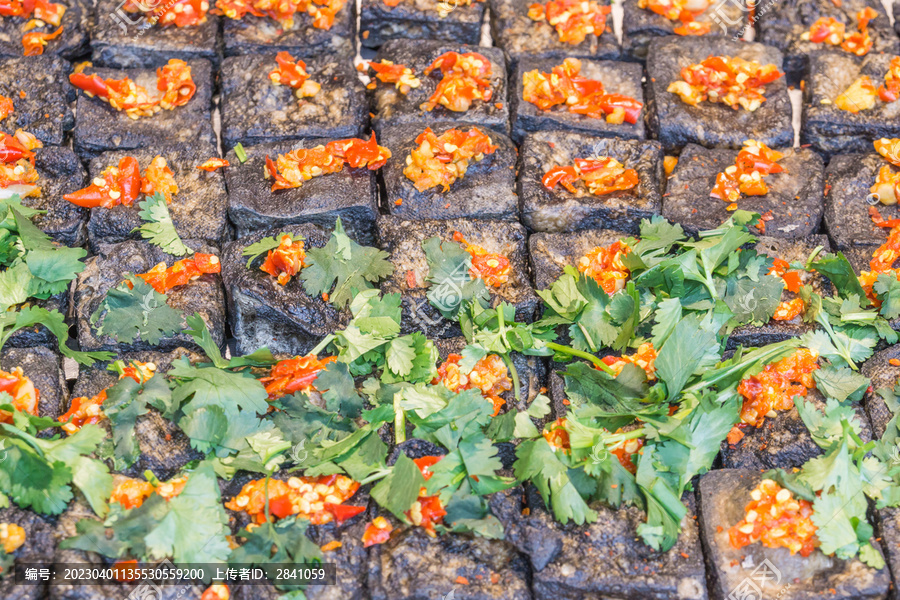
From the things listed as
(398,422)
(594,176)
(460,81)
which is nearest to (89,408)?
(398,422)

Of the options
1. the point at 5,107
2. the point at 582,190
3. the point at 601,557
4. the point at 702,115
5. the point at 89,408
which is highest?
the point at 702,115

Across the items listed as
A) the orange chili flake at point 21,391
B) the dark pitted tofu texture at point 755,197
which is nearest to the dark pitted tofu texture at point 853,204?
the dark pitted tofu texture at point 755,197

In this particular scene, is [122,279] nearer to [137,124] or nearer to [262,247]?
[262,247]

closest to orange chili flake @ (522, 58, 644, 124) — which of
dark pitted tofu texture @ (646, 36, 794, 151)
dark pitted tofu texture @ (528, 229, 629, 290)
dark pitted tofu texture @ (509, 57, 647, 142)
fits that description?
dark pitted tofu texture @ (509, 57, 647, 142)

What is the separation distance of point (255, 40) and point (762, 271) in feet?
12.8

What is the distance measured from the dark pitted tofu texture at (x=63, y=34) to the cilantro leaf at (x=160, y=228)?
184 cm

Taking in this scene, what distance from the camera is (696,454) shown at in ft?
14.0

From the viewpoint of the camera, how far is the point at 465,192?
17.6 ft

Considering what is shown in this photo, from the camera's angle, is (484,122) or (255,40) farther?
(255,40)

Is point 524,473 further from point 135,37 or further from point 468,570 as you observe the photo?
point 135,37

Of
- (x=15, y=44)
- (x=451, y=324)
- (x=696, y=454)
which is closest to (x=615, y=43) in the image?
(x=451, y=324)

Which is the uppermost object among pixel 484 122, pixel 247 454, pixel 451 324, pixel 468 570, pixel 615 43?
pixel 615 43

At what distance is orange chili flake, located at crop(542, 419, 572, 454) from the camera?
14.1ft

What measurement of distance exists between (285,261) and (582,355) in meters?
1.75
